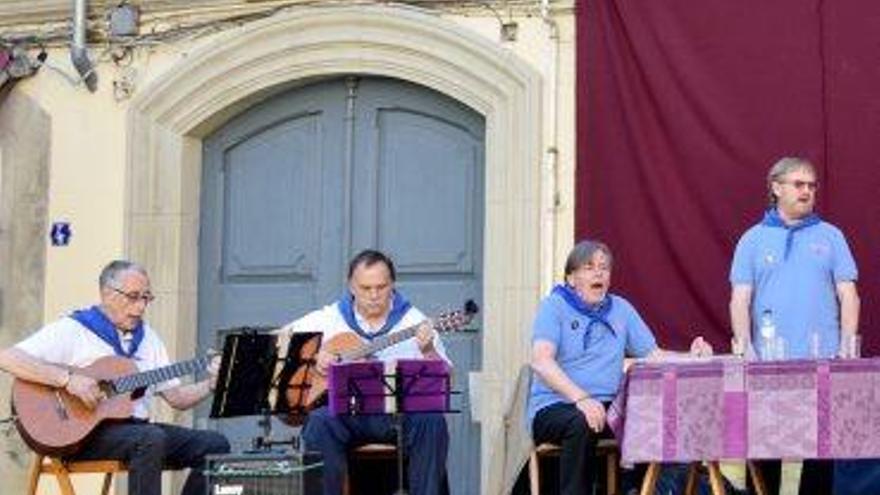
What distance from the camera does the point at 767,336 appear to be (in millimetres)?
7543

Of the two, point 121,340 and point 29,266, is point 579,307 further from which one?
point 29,266

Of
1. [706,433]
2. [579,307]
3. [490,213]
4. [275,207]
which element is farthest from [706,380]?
[275,207]

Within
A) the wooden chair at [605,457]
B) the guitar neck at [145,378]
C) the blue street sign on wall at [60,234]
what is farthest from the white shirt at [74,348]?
the blue street sign on wall at [60,234]

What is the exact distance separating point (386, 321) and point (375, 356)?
0.71 ft

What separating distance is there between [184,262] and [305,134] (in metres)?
1.01

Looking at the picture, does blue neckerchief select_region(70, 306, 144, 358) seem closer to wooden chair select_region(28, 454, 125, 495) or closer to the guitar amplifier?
wooden chair select_region(28, 454, 125, 495)

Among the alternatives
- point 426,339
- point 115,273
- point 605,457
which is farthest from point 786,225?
point 115,273

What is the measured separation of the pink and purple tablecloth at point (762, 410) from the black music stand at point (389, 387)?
116 cm

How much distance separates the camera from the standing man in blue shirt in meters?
7.89

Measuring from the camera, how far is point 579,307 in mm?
8062

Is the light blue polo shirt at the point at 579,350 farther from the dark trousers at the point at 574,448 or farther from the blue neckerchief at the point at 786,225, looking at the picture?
the blue neckerchief at the point at 786,225

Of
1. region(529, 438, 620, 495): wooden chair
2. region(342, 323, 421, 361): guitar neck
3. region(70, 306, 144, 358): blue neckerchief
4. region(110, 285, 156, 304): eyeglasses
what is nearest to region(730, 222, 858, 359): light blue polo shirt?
region(529, 438, 620, 495): wooden chair

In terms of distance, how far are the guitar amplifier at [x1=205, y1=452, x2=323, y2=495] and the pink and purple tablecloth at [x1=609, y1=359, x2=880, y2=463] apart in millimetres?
1391

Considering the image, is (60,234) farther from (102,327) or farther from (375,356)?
(375,356)
